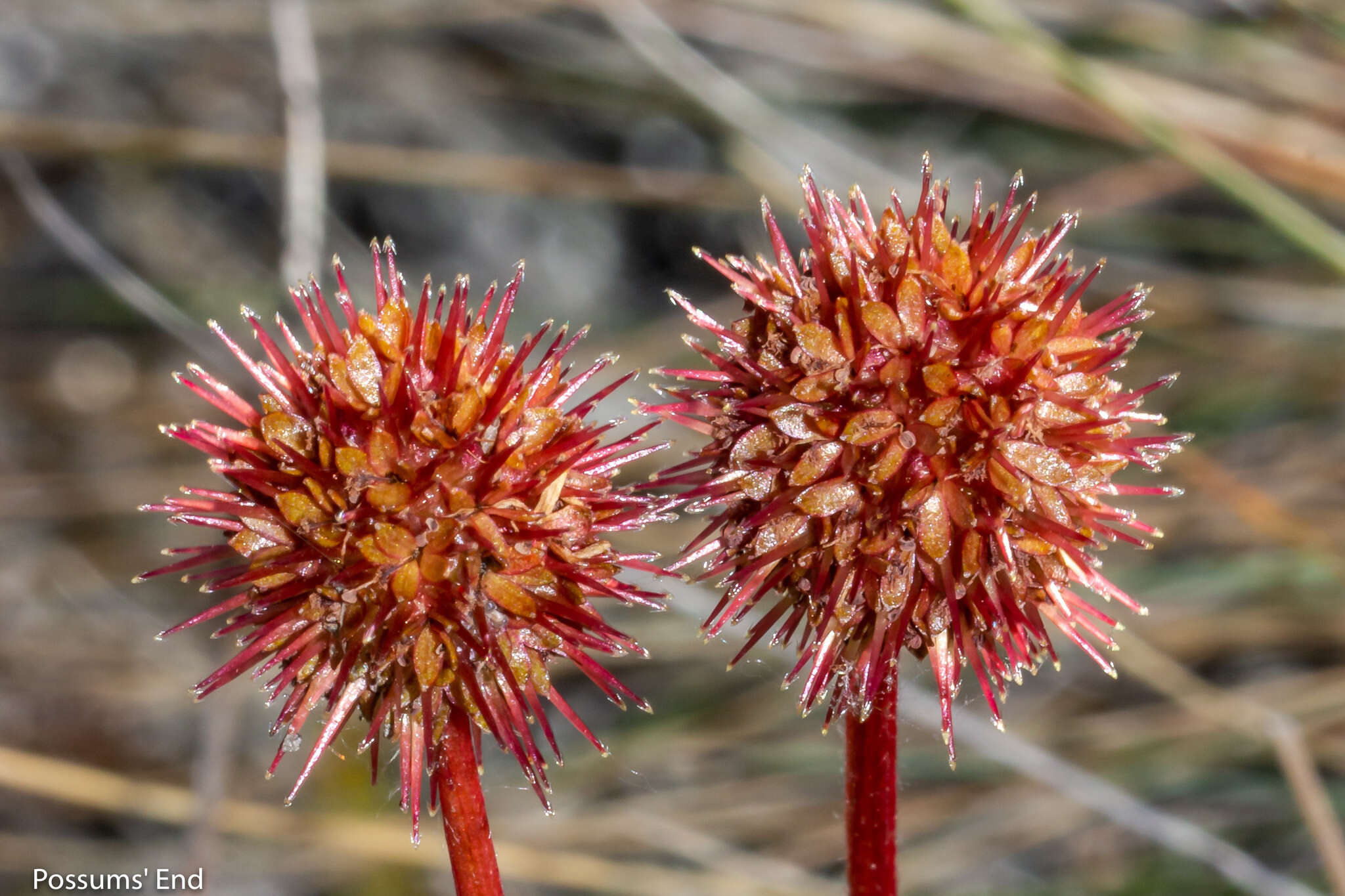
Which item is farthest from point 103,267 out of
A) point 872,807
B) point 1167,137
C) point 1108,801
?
point 1108,801

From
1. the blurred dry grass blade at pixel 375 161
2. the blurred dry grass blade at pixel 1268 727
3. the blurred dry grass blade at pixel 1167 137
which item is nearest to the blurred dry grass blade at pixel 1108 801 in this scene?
the blurred dry grass blade at pixel 1268 727

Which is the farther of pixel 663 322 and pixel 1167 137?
pixel 663 322

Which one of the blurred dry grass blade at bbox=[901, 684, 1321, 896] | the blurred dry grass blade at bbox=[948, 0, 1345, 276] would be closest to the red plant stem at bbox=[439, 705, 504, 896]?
the blurred dry grass blade at bbox=[901, 684, 1321, 896]

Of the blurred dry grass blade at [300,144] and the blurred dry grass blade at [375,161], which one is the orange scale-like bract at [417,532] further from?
the blurred dry grass blade at [375,161]

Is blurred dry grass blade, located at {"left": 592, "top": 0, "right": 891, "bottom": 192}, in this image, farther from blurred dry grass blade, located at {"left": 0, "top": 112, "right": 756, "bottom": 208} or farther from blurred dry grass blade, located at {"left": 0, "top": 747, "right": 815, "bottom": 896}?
blurred dry grass blade, located at {"left": 0, "top": 747, "right": 815, "bottom": 896}

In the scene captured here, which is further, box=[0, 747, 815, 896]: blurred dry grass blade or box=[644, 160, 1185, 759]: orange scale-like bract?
box=[0, 747, 815, 896]: blurred dry grass blade

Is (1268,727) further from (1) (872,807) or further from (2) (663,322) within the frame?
(2) (663,322)

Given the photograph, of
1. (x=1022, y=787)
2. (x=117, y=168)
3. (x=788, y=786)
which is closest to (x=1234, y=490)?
(x=1022, y=787)
